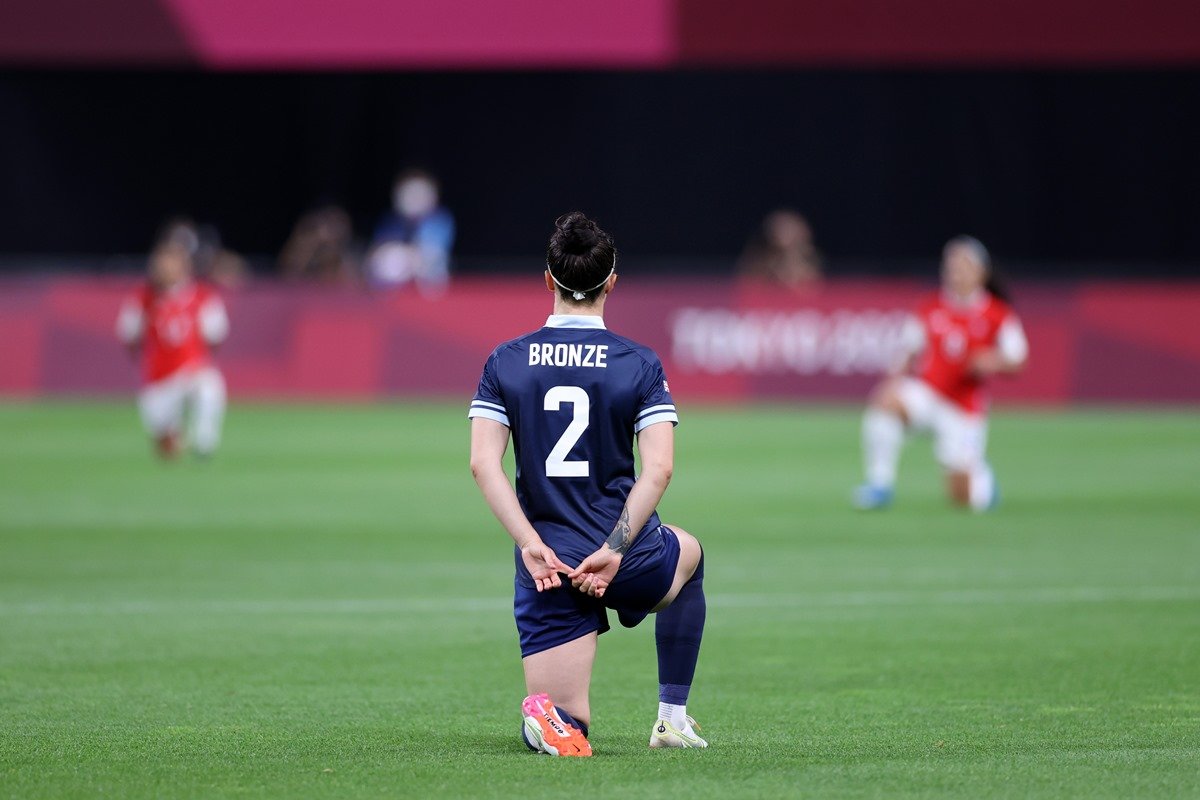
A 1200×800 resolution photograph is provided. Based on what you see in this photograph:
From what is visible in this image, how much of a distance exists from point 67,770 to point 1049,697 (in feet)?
13.4

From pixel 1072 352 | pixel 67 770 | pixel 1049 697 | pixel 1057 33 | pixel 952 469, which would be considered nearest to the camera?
pixel 67 770

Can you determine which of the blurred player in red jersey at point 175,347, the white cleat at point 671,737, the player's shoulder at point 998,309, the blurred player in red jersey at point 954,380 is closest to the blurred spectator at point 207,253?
the blurred player in red jersey at point 175,347

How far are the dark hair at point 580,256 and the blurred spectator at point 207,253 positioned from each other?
703 inches

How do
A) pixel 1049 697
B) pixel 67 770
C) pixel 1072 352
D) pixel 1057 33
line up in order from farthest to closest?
pixel 1072 352, pixel 1057 33, pixel 1049 697, pixel 67 770

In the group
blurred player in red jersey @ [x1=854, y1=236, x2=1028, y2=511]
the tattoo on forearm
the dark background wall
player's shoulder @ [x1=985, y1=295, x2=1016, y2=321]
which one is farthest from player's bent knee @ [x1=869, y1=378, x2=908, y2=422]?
the dark background wall

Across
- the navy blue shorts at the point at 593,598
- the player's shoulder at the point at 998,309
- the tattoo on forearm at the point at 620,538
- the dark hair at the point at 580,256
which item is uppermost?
the player's shoulder at the point at 998,309

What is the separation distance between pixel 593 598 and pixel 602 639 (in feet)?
11.5

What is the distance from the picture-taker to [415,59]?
2150cm

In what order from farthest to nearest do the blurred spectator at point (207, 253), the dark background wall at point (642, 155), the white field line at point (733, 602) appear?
the dark background wall at point (642, 155) < the blurred spectator at point (207, 253) < the white field line at point (733, 602)

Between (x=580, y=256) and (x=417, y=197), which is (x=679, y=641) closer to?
(x=580, y=256)

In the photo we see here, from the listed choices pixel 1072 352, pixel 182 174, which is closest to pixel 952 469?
pixel 1072 352

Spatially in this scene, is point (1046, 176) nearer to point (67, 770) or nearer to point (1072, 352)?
point (1072, 352)

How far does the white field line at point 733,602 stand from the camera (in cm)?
1094

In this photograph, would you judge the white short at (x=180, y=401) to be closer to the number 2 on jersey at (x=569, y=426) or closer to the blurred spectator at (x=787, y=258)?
the blurred spectator at (x=787, y=258)
